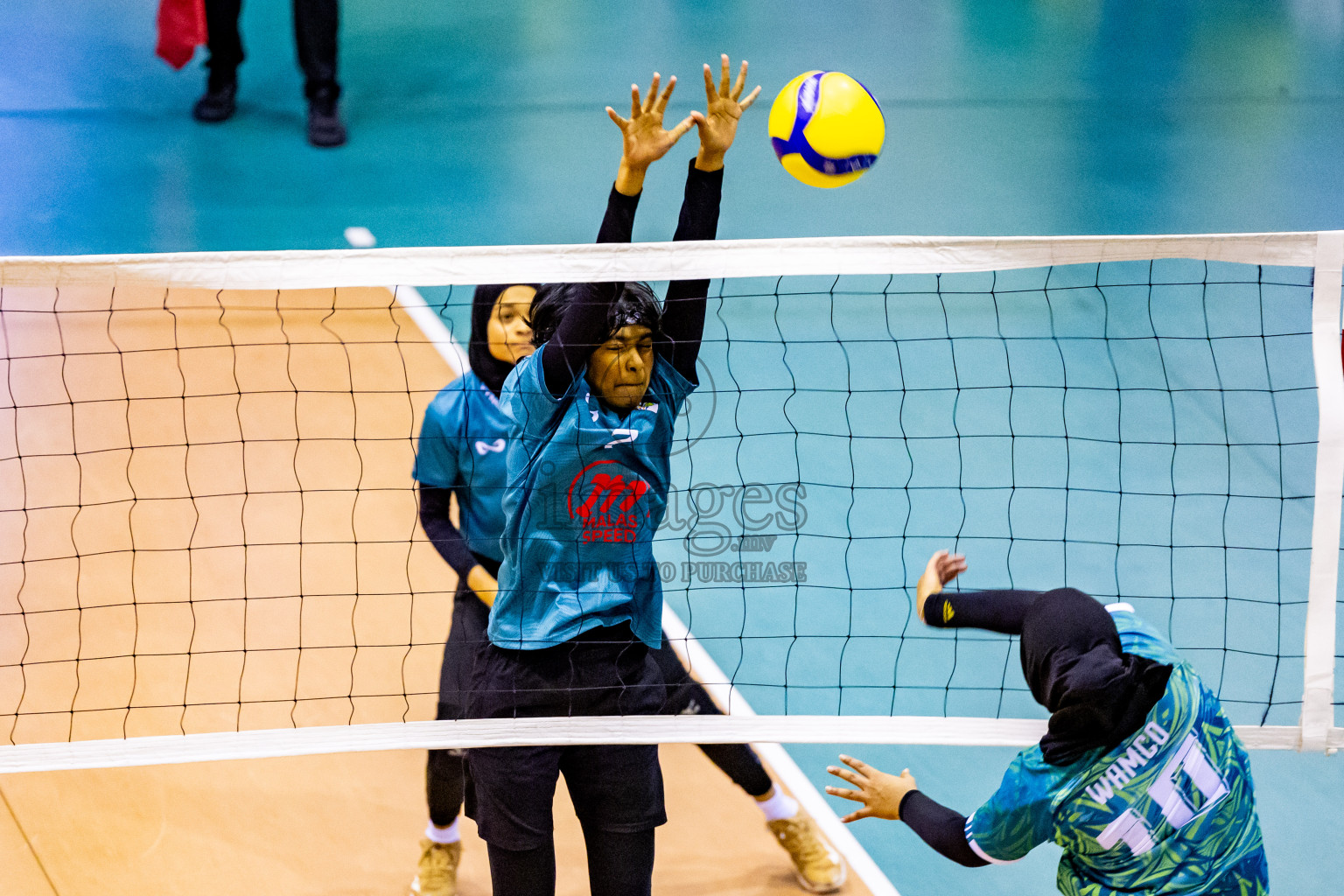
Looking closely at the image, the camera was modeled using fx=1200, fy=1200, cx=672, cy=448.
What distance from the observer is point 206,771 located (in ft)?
12.1

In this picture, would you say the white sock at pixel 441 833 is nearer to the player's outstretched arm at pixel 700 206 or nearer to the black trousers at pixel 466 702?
Answer: the black trousers at pixel 466 702

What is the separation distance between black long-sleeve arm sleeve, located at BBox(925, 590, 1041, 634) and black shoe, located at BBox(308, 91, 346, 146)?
545cm

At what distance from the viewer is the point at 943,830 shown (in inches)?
96.3

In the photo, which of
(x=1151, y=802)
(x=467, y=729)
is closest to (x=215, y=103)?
(x=467, y=729)

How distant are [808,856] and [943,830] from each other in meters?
0.97

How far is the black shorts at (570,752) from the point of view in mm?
2725

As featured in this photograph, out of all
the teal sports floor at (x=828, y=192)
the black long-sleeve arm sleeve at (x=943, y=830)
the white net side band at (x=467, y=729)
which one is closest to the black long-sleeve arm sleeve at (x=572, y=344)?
the white net side band at (x=467, y=729)

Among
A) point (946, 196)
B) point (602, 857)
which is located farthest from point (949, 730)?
point (946, 196)

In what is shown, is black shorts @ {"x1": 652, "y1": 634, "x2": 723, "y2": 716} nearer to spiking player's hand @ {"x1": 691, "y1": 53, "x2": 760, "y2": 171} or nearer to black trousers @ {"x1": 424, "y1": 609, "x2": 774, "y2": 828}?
black trousers @ {"x1": 424, "y1": 609, "x2": 774, "y2": 828}

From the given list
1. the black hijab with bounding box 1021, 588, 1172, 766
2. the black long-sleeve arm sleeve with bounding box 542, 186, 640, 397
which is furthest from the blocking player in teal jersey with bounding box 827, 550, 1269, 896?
the black long-sleeve arm sleeve with bounding box 542, 186, 640, 397

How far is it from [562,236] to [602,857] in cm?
392

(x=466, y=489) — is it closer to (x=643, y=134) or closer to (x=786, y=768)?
(x=643, y=134)

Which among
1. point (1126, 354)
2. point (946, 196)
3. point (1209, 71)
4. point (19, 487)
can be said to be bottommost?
point (19, 487)

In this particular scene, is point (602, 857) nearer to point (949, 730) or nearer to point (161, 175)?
point (949, 730)
